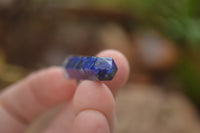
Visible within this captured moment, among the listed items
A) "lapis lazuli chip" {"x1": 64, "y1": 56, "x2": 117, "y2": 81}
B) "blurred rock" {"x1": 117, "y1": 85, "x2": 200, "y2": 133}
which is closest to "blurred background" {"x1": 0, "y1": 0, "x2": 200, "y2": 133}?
"blurred rock" {"x1": 117, "y1": 85, "x2": 200, "y2": 133}

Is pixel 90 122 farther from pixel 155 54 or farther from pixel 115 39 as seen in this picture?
pixel 155 54

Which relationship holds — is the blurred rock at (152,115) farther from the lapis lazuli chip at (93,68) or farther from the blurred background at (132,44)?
the lapis lazuli chip at (93,68)

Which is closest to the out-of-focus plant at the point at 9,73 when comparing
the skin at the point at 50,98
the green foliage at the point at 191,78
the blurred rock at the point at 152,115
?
the blurred rock at the point at 152,115

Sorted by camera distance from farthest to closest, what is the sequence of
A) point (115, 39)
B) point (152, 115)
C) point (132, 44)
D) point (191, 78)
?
point (132, 44) < point (115, 39) < point (191, 78) < point (152, 115)

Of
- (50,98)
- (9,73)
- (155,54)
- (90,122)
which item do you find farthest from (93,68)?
(155,54)

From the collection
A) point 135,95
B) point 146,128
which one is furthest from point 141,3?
point 146,128

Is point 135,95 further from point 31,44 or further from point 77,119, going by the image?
point 77,119

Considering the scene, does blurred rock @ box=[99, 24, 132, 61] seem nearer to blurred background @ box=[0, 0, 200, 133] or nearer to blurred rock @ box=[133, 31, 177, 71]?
blurred background @ box=[0, 0, 200, 133]
